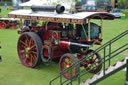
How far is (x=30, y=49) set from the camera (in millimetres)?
7980

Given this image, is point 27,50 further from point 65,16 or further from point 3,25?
point 3,25

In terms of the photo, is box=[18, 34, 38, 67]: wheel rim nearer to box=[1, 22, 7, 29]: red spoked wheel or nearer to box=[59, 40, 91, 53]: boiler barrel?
box=[59, 40, 91, 53]: boiler barrel

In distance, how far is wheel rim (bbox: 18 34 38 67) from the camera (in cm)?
797

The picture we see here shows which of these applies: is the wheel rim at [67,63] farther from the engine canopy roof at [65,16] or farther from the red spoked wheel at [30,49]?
the engine canopy roof at [65,16]

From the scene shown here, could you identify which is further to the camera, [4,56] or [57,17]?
[4,56]

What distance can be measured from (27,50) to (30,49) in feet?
0.53

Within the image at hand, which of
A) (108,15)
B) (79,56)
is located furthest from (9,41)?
(108,15)

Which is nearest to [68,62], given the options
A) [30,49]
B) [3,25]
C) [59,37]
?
[59,37]

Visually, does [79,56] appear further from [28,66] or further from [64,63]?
[28,66]

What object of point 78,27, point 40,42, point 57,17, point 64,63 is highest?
point 57,17

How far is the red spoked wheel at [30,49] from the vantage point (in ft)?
25.0

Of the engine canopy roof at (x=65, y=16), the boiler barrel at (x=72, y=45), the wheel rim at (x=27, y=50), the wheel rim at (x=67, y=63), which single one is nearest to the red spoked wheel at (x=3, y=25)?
the engine canopy roof at (x=65, y=16)

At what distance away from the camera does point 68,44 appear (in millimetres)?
7020

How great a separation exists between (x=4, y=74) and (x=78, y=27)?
3.38 m
